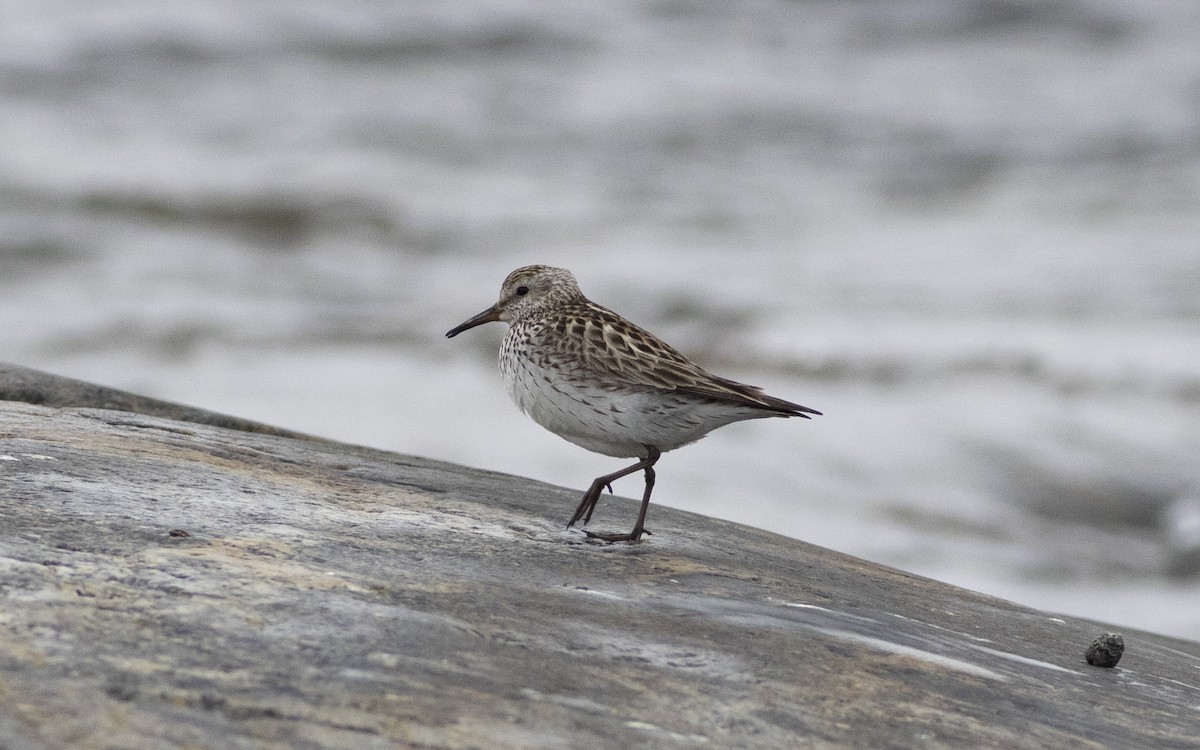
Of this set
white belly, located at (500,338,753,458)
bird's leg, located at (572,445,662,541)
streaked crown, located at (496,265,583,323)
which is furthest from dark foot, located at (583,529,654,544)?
streaked crown, located at (496,265,583,323)

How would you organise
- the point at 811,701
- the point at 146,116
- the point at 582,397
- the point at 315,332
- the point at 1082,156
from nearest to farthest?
the point at 811,701 < the point at 582,397 < the point at 315,332 < the point at 1082,156 < the point at 146,116

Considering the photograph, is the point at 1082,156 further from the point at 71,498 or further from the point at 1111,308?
the point at 71,498

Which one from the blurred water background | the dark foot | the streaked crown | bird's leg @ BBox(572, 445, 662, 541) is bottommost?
the dark foot

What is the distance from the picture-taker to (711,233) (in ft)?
78.1

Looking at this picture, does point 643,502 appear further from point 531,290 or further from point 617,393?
point 531,290

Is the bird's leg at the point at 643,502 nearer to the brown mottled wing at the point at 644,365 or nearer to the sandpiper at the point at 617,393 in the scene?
the sandpiper at the point at 617,393

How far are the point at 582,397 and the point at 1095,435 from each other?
11.5 m

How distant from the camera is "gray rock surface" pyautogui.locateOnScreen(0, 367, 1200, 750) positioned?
11.2 feet

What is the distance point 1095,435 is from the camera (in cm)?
1570

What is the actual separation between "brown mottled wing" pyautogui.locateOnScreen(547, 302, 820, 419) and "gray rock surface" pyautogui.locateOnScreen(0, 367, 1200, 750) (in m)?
0.68

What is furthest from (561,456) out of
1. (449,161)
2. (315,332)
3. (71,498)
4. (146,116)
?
(146,116)

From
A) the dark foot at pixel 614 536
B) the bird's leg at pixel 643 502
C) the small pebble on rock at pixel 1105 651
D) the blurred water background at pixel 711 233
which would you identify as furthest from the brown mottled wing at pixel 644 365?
the small pebble on rock at pixel 1105 651

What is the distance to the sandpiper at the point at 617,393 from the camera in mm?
5750

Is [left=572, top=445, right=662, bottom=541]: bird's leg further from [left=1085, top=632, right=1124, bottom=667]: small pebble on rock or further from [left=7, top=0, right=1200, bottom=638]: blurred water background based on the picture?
[left=1085, top=632, right=1124, bottom=667]: small pebble on rock
